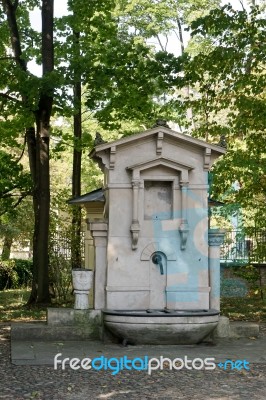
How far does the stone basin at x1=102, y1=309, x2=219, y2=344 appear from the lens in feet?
35.2

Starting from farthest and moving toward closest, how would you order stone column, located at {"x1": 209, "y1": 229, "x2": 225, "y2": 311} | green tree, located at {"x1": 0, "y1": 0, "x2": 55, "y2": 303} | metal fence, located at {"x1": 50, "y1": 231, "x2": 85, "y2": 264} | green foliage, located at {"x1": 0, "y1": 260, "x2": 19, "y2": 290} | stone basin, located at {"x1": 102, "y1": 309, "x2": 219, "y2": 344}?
green foliage, located at {"x1": 0, "y1": 260, "x2": 19, "y2": 290} < metal fence, located at {"x1": 50, "y1": 231, "x2": 85, "y2": 264} < green tree, located at {"x1": 0, "y1": 0, "x2": 55, "y2": 303} < stone column, located at {"x1": 209, "y1": 229, "x2": 225, "y2": 311} < stone basin, located at {"x1": 102, "y1": 309, "x2": 219, "y2": 344}

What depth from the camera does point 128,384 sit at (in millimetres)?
8242

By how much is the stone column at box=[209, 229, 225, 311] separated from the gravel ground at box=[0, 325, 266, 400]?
2582 mm

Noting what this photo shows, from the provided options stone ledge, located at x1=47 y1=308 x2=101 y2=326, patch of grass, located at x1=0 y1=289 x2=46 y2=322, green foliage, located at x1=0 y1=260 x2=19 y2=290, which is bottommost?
patch of grass, located at x1=0 y1=289 x2=46 y2=322

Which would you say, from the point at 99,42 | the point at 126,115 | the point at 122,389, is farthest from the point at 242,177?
the point at 122,389

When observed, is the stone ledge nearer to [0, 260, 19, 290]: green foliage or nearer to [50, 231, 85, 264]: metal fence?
[50, 231, 85, 264]: metal fence

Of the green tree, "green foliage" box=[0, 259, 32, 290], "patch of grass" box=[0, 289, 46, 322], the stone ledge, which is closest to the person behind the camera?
Result: the stone ledge

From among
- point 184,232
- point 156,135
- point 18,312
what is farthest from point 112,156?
point 18,312

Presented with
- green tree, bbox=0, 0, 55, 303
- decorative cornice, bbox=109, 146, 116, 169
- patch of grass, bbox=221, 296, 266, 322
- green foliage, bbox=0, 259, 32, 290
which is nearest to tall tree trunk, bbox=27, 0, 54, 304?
green tree, bbox=0, 0, 55, 303

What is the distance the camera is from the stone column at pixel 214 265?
1190 cm

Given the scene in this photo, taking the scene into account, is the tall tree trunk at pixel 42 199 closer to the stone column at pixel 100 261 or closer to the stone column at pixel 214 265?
the stone column at pixel 100 261

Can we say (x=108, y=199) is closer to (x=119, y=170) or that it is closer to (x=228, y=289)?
(x=119, y=170)

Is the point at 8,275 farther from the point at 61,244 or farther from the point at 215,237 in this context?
the point at 215,237

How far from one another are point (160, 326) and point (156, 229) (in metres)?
1.79
